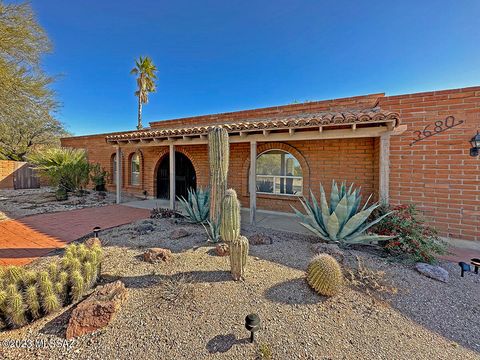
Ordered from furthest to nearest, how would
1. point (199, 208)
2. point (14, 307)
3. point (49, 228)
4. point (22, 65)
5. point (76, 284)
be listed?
point (22, 65) < point (199, 208) < point (49, 228) < point (76, 284) < point (14, 307)

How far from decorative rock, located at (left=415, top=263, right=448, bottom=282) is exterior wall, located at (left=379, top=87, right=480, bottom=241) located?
2402 mm

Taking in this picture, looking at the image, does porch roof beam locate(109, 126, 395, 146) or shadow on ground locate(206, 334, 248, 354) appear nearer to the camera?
shadow on ground locate(206, 334, 248, 354)

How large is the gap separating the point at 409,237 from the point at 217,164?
14.3 ft

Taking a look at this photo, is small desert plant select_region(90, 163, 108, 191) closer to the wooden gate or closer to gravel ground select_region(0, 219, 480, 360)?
the wooden gate

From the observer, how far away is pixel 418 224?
437cm

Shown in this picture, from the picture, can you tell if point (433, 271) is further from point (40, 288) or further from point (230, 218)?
point (40, 288)

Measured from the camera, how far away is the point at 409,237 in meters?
4.06

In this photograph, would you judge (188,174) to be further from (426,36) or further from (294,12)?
(426,36)

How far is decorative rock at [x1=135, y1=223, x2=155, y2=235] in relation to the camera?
5.64 meters

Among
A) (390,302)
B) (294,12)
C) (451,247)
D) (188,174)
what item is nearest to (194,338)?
(390,302)

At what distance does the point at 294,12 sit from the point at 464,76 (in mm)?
6037

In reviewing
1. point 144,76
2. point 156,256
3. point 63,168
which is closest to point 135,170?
point 63,168

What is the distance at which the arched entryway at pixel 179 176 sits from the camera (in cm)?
1089

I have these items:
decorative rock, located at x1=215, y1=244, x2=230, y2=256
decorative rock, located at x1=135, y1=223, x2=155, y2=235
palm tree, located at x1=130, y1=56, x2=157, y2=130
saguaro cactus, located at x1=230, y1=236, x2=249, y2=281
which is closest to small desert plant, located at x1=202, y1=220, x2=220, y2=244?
decorative rock, located at x1=215, y1=244, x2=230, y2=256
